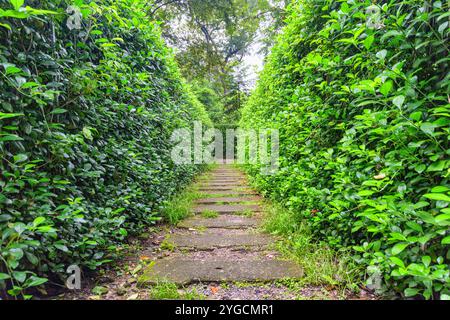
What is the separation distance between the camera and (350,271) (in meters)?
1.51

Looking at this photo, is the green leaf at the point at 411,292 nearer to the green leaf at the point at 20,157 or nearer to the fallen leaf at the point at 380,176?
the fallen leaf at the point at 380,176

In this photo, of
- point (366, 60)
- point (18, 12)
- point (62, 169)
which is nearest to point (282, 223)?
point (366, 60)

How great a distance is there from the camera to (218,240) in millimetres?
2336

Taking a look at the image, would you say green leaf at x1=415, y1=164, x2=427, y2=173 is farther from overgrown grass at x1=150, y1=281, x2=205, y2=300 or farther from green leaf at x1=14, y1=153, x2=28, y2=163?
green leaf at x1=14, y1=153, x2=28, y2=163

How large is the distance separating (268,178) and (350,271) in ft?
6.67

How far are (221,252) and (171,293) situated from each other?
0.71 m

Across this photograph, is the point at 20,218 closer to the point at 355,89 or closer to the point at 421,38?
the point at 355,89

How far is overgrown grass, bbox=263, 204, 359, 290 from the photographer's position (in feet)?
4.97

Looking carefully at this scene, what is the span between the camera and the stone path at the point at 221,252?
1.68m

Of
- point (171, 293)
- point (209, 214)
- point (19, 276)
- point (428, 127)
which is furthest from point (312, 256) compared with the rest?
point (19, 276)

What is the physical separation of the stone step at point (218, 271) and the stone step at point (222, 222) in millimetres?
768

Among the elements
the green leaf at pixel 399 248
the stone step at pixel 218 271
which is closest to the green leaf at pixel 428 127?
the green leaf at pixel 399 248

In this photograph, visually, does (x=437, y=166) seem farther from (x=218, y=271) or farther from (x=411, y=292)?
(x=218, y=271)

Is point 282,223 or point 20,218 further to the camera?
point 282,223
